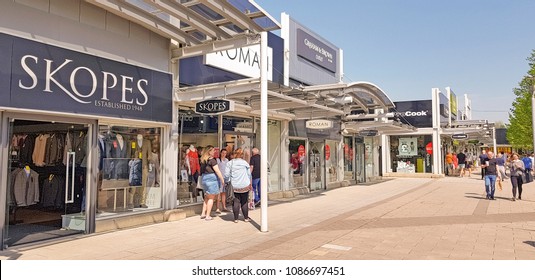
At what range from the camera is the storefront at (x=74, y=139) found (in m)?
5.72

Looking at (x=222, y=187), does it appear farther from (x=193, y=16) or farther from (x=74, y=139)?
(x=193, y=16)

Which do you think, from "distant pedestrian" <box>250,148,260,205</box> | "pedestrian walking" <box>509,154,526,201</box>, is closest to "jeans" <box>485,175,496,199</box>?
"pedestrian walking" <box>509,154,526,201</box>

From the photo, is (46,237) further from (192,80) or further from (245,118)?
(245,118)

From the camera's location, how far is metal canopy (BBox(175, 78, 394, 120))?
820 cm

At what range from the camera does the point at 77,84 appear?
254 inches

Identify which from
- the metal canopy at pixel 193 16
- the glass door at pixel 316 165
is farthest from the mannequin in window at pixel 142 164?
the glass door at pixel 316 165

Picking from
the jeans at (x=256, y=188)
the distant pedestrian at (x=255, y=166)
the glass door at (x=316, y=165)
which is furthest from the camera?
the glass door at (x=316, y=165)

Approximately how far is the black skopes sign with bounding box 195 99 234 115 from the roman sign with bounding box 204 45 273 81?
5.49 ft

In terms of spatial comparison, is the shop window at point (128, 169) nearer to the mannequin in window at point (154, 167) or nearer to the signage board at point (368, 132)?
the mannequin in window at point (154, 167)

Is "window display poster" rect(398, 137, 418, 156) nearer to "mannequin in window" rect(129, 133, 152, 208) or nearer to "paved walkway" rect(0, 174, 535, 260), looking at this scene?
"paved walkway" rect(0, 174, 535, 260)

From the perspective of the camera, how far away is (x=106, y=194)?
7430 millimetres

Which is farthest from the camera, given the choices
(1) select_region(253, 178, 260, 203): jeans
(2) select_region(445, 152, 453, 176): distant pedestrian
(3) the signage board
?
(2) select_region(445, 152, 453, 176): distant pedestrian

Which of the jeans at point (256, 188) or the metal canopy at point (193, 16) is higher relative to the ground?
the metal canopy at point (193, 16)

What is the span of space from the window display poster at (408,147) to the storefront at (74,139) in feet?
68.5
